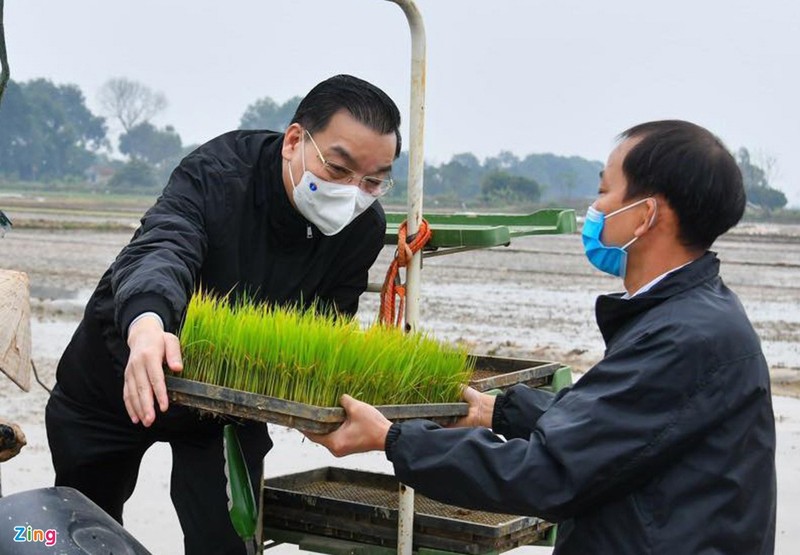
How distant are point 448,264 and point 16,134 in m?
58.3

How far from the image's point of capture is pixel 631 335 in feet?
7.47

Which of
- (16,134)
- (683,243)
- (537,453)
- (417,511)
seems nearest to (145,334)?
(537,453)

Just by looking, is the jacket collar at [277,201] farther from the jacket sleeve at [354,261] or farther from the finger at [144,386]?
the finger at [144,386]

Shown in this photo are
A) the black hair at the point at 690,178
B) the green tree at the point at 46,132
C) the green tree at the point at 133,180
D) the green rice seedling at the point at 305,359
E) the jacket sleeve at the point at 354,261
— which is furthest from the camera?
the green tree at the point at 46,132

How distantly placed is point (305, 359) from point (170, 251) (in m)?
0.52

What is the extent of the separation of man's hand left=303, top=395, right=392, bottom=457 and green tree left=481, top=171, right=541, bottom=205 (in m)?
56.9

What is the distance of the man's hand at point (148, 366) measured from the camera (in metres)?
2.37

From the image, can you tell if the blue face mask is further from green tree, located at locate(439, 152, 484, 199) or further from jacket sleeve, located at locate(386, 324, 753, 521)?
green tree, located at locate(439, 152, 484, 199)

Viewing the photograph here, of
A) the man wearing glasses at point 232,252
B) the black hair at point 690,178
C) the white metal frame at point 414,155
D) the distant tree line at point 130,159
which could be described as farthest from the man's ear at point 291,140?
the distant tree line at point 130,159

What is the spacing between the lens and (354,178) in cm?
314

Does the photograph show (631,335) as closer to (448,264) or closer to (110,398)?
(110,398)

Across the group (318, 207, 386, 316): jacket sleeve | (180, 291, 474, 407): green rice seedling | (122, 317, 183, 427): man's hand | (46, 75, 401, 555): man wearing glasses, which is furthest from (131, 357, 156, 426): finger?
(318, 207, 386, 316): jacket sleeve

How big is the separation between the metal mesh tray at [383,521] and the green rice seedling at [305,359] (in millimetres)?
612

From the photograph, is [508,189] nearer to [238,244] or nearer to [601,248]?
[238,244]
